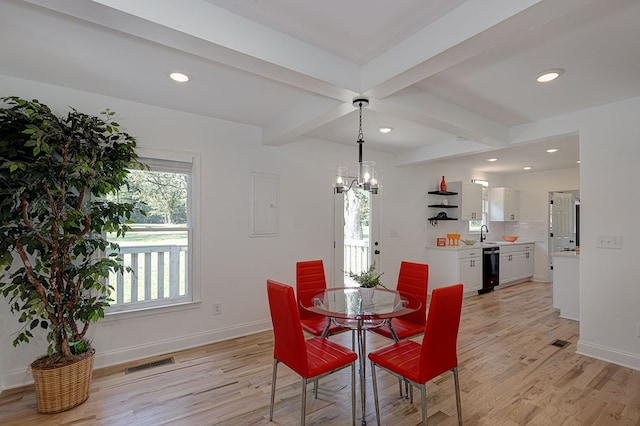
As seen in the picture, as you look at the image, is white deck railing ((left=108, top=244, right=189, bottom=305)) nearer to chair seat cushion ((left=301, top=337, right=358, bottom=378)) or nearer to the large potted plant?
the large potted plant

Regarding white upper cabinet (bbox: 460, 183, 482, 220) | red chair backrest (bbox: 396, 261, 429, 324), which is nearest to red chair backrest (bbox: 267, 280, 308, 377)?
red chair backrest (bbox: 396, 261, 429, 324)

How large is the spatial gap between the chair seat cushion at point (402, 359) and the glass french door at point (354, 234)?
246 cm

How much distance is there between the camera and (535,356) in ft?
10.8

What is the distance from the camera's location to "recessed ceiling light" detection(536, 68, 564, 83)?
247cm

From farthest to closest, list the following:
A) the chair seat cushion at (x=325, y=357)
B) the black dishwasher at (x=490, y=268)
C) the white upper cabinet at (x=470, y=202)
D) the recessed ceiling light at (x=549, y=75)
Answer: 1. the white upper cabinet at (x=470, y=202)
2. the black dishwasher at (x=490, y=268)
3. the recessed ceiling light at (x=549, y=75)
4. the chair seat cushion at (x=325, y=357)

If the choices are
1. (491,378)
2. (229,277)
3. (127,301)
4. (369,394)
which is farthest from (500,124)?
(127,301)

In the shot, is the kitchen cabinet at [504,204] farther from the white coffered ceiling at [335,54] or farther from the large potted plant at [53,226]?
the large potted plant at [53,226]

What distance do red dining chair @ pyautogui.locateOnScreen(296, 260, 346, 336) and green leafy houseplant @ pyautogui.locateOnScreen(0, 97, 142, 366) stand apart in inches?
61.9

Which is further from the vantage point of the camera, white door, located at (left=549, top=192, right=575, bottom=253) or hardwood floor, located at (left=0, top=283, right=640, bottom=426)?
white door, located at (left=549, top=192, right=575, bottom=253)

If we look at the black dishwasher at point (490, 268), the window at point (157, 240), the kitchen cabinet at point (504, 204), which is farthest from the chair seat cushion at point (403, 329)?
the kitchen cabinet at point (504, 204)

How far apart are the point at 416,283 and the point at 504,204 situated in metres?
5.34

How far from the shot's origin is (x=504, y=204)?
7145 mm

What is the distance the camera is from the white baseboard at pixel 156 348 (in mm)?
2691

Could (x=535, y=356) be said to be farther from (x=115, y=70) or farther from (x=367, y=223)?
(x=115, y=70)
